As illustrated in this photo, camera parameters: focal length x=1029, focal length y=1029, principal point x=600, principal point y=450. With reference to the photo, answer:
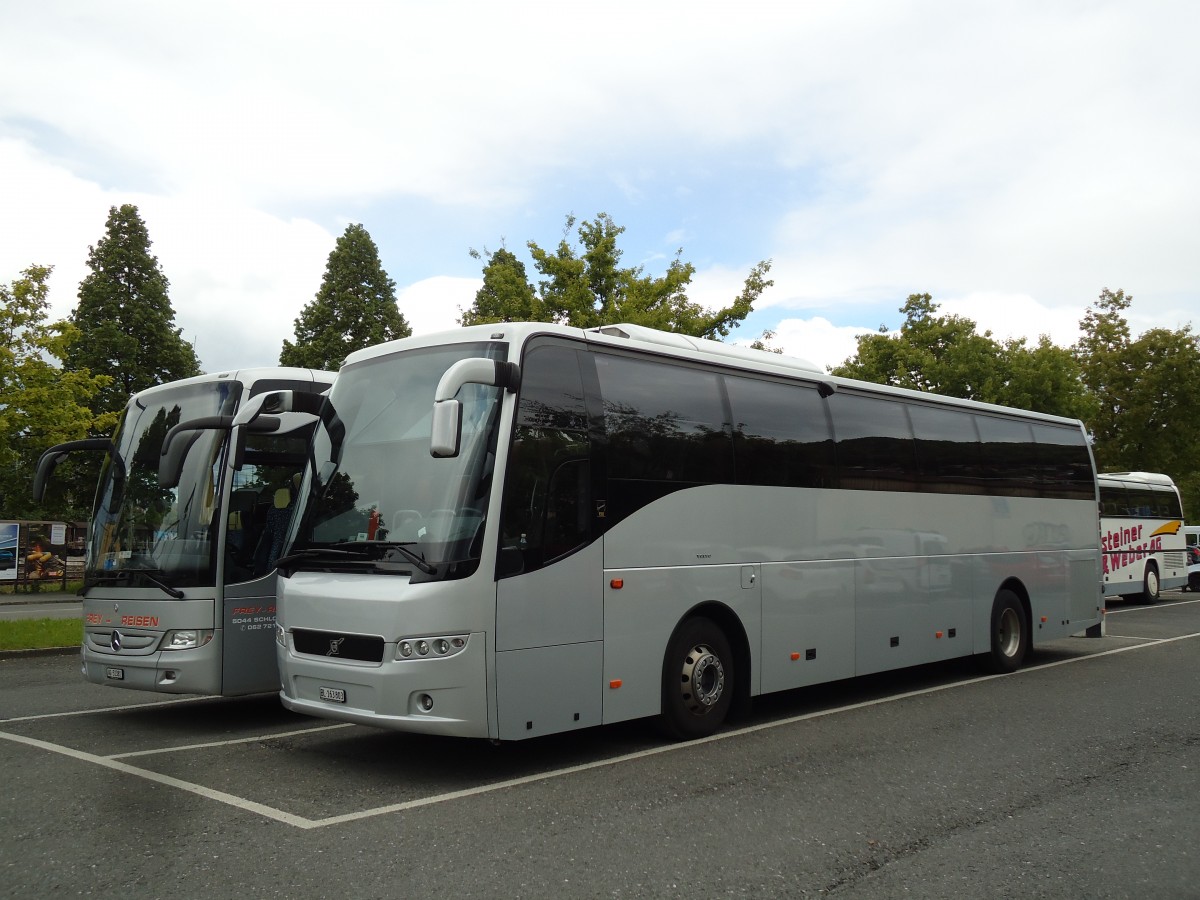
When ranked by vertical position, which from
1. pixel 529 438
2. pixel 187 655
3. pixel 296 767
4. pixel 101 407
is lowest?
pixel 296 767

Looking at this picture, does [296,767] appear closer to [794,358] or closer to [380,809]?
[380,809]

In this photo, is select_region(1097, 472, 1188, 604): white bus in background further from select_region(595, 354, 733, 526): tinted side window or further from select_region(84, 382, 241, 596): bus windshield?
select_region(84, 382, 241, 596): bus windshield

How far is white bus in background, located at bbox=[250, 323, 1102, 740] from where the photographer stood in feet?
23.5

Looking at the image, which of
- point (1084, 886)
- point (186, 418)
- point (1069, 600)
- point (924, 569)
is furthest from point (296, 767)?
point (1069, 600)

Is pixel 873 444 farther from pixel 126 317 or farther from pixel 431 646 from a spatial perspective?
pixel 126 317

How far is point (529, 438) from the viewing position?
7.57 metres

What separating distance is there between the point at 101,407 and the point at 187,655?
42.4 m

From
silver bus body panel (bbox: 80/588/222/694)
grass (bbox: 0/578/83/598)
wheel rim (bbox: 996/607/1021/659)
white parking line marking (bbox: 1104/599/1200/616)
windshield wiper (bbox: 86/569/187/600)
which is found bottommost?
white parking line marking (bbox: 1104/599/1200/616)

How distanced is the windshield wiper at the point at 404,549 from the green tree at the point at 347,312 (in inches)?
1889

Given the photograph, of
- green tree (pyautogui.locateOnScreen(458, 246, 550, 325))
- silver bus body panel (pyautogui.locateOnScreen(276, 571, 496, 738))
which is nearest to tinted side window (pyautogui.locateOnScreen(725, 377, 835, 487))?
silver bus body panel (pyautogui.locateOnScreen(276, 571, 496, 738))

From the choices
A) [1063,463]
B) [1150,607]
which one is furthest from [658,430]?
[1150,607]

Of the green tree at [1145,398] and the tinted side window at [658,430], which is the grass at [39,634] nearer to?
the tinted side window at [658,430]

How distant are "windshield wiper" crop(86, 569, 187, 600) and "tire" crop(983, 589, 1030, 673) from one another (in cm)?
973

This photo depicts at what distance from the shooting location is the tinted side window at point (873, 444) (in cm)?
1095
